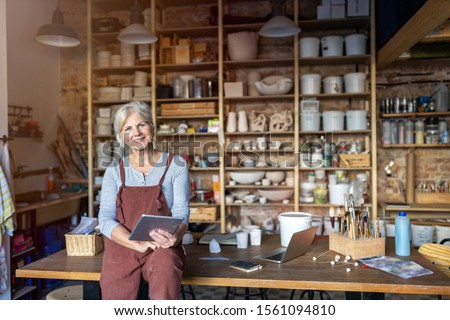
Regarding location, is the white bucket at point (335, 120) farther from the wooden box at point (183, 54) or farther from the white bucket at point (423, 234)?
the wooden box at point (183, 54)

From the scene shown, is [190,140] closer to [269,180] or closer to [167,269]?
[269,180]

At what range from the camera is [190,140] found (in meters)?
5.68

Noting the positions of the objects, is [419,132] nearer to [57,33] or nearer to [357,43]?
[357,43]

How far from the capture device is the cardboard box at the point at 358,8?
15.8 ft

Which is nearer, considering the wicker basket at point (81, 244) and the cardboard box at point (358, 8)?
the wicker basket at point (81, 244)

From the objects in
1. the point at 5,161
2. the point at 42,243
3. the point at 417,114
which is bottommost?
the point at 42,243

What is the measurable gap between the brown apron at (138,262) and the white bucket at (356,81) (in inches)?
130

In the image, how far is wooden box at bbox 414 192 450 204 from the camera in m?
5.03

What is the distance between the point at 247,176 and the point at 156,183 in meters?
2.97

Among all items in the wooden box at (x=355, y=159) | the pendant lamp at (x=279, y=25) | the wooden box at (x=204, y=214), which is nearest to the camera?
the pendant lamp at (x=279, y=25)

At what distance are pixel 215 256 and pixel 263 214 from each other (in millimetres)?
3189

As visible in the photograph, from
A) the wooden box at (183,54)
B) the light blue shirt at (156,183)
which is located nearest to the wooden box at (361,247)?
the light blue shirt at (156,183)

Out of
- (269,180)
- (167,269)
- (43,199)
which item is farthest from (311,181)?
(167,269)

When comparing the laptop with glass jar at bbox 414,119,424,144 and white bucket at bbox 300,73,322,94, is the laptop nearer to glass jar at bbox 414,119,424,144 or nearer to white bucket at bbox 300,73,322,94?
white bucket at bbox 300,73,322,94
